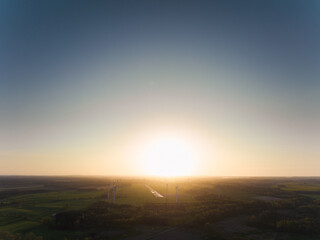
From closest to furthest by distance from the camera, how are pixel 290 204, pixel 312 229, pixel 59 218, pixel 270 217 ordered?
pixel 312 229
pixel 59 218
pixel 270 217
pixel 290 204

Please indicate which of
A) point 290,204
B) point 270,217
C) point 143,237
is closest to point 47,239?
point 143,237

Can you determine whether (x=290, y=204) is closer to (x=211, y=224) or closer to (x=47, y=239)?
(x=211, y=224)

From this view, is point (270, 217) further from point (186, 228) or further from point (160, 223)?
point (160, 223)

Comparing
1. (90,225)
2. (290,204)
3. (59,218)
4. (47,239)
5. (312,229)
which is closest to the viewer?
(47,239)

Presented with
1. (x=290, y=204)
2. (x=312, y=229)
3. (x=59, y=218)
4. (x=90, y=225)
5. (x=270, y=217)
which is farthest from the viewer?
(x=290, y=204)

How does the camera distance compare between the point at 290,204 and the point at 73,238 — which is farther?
the point at 290,204

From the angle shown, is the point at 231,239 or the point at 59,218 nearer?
the point at 231,239

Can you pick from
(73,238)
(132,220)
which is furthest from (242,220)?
(73,238)

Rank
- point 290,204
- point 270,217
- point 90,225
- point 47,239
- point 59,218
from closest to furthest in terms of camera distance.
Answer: point 47,239 → point 90,225 → point 59,218 → point 270,217 → point 290,204
